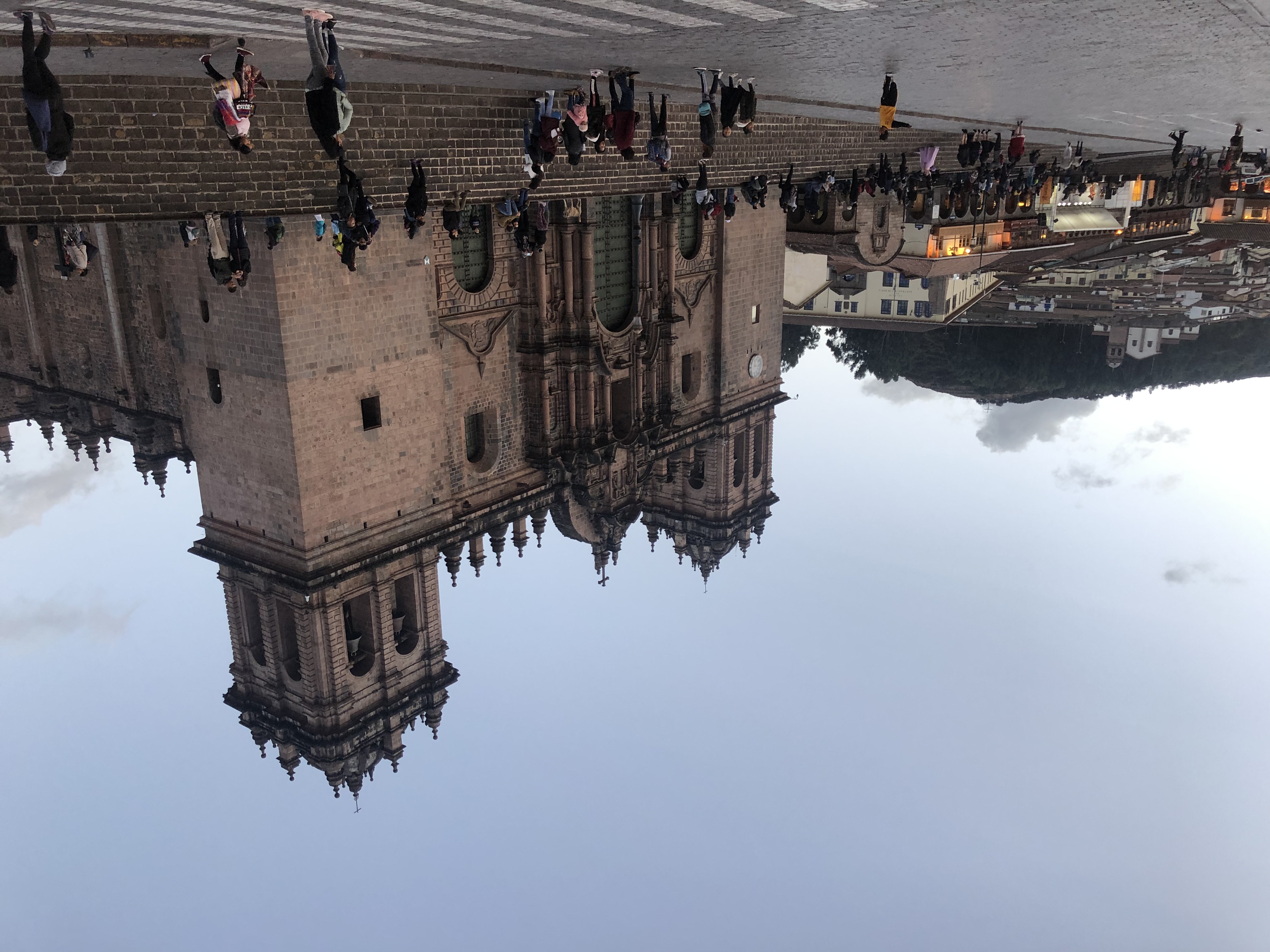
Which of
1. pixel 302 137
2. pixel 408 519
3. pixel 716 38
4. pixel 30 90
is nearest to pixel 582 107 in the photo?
pixel 716 38

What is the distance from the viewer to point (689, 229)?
26.9 meters

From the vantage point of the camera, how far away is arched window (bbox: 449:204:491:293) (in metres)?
19.9

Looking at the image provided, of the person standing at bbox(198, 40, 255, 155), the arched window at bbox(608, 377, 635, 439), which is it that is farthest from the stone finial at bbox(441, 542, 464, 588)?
the person standing at bbox(198, 40, 255, 155)

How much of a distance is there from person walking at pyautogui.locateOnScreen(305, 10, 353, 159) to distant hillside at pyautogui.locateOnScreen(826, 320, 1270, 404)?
42218 millimetres

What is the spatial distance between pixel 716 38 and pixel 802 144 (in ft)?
63.9

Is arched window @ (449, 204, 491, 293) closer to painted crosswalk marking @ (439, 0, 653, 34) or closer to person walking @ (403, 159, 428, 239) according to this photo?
person walking @ (403, 159, 428, 239)

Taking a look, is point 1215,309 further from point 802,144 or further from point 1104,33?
point 1104,33

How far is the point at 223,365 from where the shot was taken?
16766 millimetres

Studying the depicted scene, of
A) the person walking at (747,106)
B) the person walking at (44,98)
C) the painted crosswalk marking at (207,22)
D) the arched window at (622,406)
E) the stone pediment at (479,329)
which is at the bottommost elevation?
the arched window at (622,406)

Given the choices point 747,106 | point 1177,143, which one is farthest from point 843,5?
point 1177,143

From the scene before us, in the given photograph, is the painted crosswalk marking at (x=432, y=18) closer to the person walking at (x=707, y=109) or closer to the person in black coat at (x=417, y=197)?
the person walking at (x=707, y=109)

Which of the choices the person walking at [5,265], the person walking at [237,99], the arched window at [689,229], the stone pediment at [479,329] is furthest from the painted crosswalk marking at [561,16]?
the arched window at [689,229]

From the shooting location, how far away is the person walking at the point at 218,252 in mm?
12359

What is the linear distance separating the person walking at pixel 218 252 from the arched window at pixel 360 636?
7.73 metres
